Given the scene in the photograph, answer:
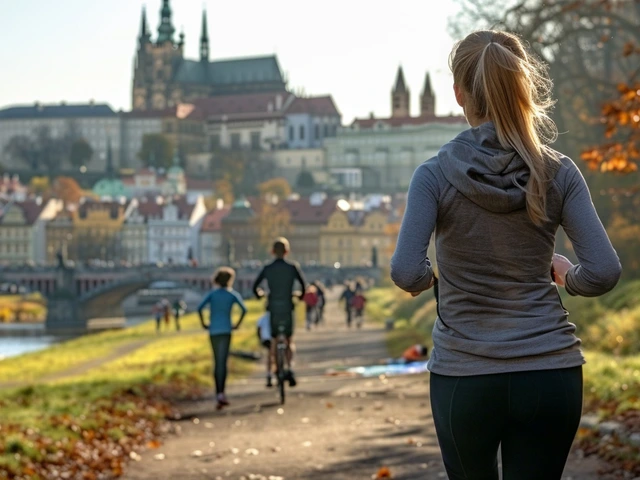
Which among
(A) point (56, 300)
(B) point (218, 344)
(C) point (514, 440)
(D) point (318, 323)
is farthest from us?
(A) point (56, 300)

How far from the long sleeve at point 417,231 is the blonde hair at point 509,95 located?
0.59 ft

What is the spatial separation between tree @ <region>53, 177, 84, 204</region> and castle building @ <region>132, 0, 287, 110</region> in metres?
29.6

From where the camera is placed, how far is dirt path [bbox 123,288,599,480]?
26.1 feet

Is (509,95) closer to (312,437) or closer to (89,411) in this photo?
(312,437)

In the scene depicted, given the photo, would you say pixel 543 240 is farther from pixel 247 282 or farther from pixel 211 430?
pixel 247 282

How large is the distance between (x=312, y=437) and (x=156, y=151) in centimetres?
16728

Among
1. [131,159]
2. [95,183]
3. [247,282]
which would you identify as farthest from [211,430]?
[131,159]

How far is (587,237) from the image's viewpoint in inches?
127

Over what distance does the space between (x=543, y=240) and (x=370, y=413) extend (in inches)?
317

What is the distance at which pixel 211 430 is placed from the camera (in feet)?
34.7

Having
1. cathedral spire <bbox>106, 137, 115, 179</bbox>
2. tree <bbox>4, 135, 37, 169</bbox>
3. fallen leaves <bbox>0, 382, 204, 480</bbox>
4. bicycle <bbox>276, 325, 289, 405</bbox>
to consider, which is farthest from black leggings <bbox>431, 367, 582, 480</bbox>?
tree <bbox>4, 135, 37, 169</bbox>

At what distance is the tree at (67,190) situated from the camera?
506 ft

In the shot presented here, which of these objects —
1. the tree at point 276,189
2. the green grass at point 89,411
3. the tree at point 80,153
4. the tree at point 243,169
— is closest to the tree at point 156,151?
the tree at point 243,169

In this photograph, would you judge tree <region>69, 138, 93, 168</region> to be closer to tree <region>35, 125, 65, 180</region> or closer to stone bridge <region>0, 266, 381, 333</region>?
tree <region>35, 125, 65, 180</region>
